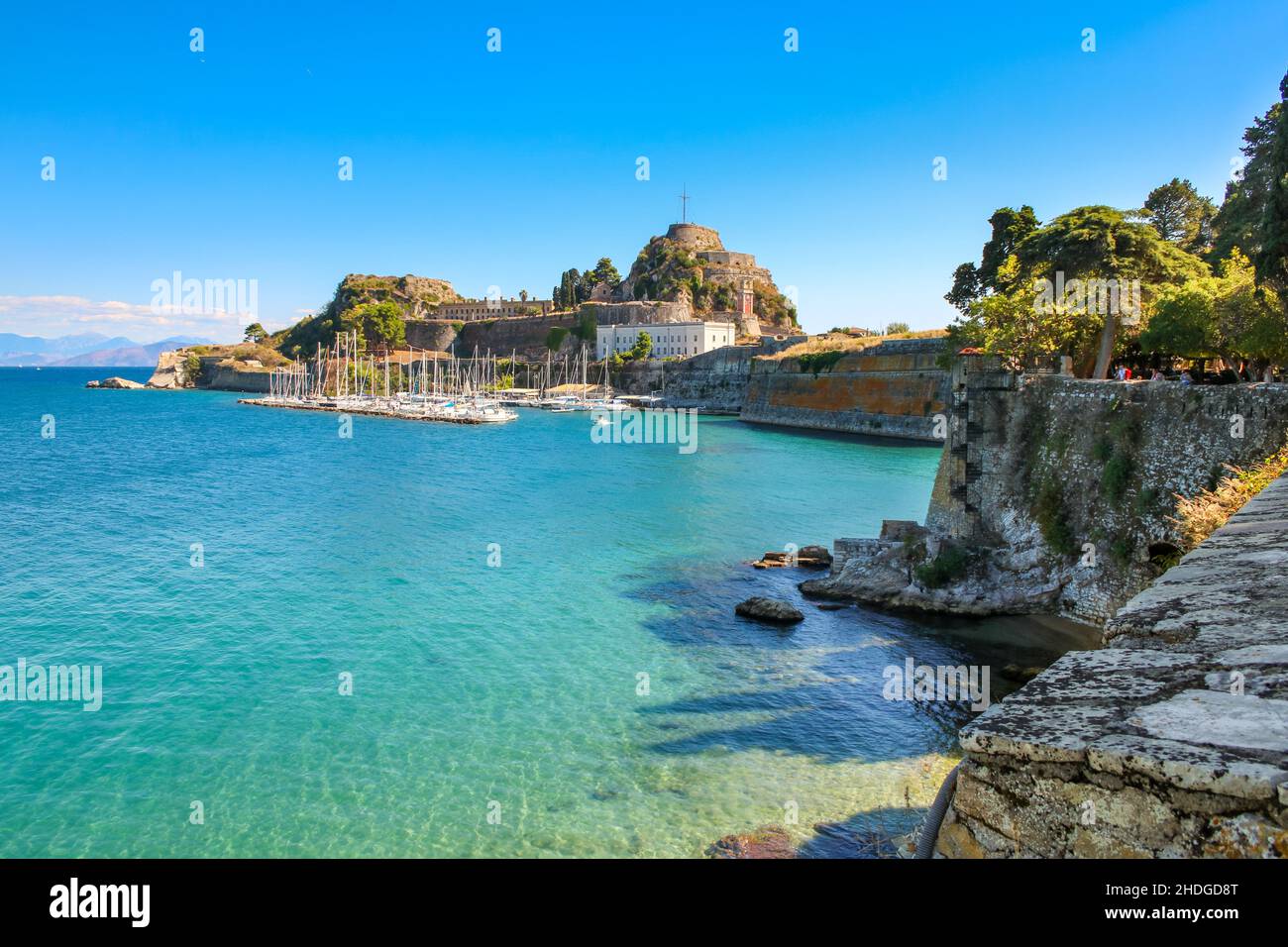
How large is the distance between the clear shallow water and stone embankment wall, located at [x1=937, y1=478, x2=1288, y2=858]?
26.8ft

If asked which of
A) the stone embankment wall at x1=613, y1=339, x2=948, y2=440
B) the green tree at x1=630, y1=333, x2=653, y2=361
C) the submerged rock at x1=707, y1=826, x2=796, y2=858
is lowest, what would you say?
the submerged rock at x1=707, y1=826, x2=796, y2=858

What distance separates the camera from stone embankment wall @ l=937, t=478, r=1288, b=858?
5.98 ft

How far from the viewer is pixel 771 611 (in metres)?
18.1

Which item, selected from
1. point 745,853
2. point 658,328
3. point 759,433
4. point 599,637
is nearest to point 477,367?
point 658,328

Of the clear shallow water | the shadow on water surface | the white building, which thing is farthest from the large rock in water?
the white building

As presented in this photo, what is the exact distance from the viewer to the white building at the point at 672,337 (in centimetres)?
9756

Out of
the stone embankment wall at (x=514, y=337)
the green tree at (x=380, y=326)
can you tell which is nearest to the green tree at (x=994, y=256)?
the stone embankment wall at (x=514, y=337)

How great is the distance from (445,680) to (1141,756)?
1406 cm

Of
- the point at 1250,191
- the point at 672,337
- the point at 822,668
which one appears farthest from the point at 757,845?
the point at 672,337

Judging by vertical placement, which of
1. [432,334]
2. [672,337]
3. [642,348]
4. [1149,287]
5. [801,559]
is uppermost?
[432,334]

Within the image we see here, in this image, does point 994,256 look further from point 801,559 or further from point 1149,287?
point 801,559

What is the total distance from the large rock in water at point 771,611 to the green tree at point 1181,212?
38.8 metres

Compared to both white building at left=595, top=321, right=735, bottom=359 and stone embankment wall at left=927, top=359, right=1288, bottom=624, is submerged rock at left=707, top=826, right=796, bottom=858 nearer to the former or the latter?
stone embankment wall at left=927, top=359, right=1288, bottom=624
